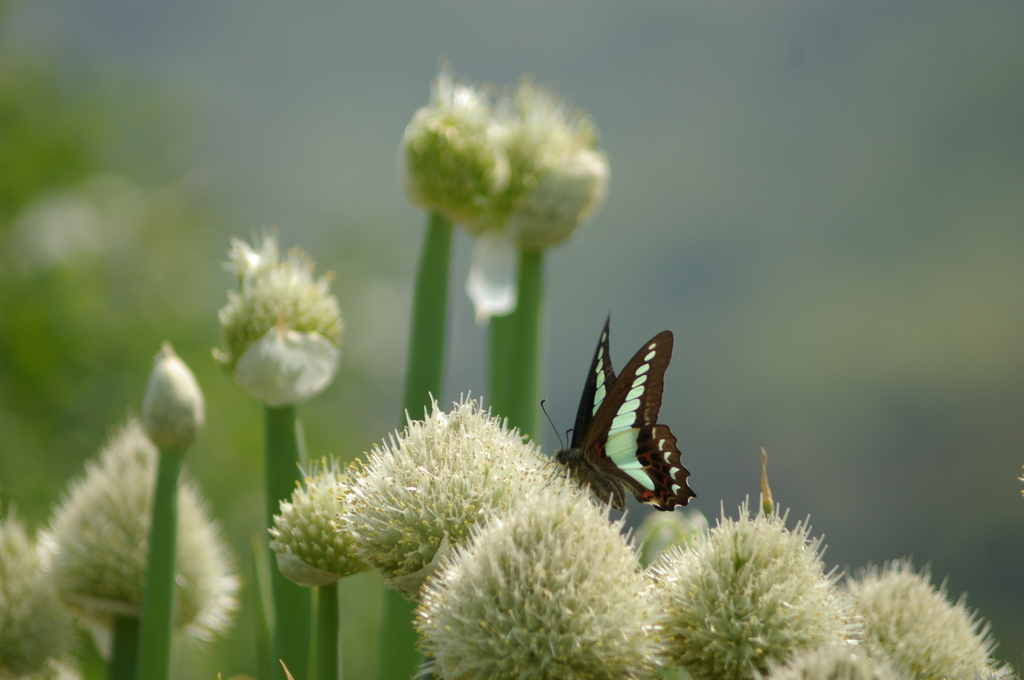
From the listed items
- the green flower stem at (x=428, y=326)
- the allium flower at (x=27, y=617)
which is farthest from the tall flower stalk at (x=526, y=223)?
the allium flower at (x=27, y=617)

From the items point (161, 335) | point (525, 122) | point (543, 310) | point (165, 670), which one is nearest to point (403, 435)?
point (165, 670)

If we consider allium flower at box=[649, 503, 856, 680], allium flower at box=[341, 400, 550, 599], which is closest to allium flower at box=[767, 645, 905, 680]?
allium flower at box=[649, 503, 856, 680]

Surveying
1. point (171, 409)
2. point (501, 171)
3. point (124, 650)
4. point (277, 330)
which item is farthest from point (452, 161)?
point (124, 650)

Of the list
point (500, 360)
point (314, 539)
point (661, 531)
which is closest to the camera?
point (314, 539)

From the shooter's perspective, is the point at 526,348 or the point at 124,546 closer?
the point at 124,546

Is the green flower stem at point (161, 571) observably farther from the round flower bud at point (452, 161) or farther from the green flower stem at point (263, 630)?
the round flower bud at point (452, 161)

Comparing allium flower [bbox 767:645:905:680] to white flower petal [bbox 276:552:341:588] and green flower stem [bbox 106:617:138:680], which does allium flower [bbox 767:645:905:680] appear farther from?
green flower stem [bbox 106:617:138:680]

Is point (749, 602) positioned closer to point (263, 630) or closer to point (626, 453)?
point (626, 453)
